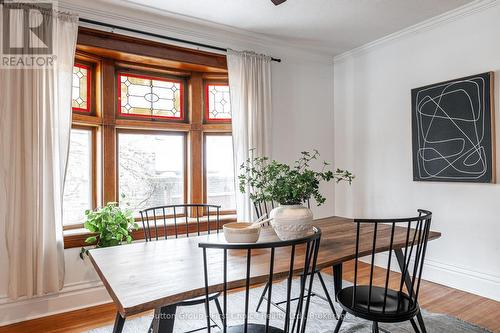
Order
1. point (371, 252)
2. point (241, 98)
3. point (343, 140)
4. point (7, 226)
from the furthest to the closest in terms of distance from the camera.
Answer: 1. point (343, 140)
2. point (241, 98)
3. point (7, 226)
4. point (371, 252)

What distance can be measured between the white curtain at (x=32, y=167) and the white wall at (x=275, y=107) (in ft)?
0.63

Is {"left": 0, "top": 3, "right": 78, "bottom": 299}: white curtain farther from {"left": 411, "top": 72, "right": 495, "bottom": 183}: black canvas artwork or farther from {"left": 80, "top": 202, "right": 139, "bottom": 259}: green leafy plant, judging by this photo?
{"left": 411, "top": 72, "right": 495, "bottom": 183}: black canvas artwork

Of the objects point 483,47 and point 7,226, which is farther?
point 483,47

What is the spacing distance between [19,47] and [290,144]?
269 cm

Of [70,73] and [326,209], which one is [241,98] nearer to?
[70,73]

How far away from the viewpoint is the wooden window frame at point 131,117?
2.94 meters

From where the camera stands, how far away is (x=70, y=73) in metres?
2.61

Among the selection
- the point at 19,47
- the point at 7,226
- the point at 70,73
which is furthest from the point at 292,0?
the point at 7,226

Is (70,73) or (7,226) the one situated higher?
(70,73)

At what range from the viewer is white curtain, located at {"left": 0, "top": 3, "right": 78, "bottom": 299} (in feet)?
7.82

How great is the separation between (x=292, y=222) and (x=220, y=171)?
6.53 ft

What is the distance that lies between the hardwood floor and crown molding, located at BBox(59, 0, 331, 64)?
2360 millimetres

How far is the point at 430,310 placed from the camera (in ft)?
8.63

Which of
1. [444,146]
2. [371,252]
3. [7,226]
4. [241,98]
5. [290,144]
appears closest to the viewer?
[371,252]
